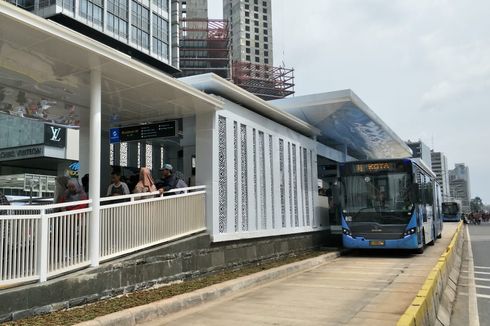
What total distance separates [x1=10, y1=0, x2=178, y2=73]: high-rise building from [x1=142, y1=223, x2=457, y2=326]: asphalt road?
53.1 metres

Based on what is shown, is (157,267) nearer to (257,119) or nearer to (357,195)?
(257,119)

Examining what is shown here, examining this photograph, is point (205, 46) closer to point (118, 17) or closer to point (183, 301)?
point (118, 17)

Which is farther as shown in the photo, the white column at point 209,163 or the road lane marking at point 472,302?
the white column at point 209,163

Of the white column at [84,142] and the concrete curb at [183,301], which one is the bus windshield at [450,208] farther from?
the white column at [84,142]

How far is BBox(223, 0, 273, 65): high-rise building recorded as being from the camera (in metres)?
162

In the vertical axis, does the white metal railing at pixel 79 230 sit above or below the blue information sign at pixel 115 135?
below

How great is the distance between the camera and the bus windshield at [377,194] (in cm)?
1553

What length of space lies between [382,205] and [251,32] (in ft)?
513

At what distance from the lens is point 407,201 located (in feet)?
Answer: 50.6

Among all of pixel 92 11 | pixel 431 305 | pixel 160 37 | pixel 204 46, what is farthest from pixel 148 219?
pixel 204 46

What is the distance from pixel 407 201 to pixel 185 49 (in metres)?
123

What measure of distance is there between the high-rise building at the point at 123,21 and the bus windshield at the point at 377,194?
4892 centimetres

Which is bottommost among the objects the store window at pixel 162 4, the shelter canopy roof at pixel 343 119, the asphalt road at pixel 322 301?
the asphalt road at pixel 322 301

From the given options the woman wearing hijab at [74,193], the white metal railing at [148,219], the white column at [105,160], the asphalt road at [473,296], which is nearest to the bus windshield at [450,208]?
the asphalt road at [473,296]
